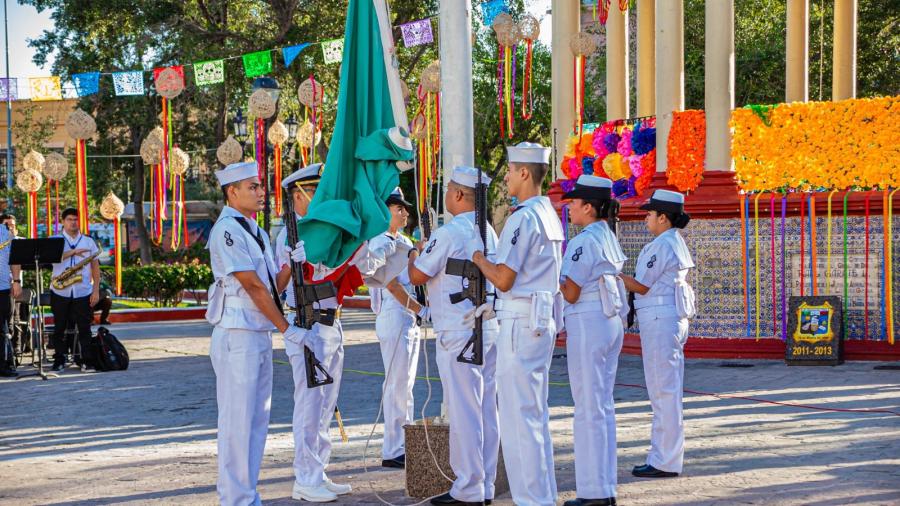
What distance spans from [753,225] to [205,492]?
10560 millimetres

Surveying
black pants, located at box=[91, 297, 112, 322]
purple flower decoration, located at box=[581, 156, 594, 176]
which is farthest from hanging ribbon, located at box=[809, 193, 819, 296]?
→ black pants, located at box=[91, 297, 112, 322]

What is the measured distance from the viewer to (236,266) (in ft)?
21.9

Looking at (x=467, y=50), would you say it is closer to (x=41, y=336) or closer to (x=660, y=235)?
(x=660, y=235)

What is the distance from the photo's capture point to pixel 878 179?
1597 centimetres

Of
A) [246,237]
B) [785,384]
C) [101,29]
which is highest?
[101,29]

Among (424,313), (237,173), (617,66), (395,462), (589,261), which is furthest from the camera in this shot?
(617,66)

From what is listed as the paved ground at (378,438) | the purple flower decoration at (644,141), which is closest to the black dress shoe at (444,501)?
the paved ground at (378,438)

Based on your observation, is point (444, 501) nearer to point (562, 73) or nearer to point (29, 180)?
point (29, 180)

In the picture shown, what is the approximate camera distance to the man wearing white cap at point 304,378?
25.1ft

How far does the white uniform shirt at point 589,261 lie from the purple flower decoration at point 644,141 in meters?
10.5

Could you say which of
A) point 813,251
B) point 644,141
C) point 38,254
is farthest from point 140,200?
point 813,251

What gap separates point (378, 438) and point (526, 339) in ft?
12.1

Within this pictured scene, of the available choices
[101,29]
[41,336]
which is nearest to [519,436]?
[41,336]

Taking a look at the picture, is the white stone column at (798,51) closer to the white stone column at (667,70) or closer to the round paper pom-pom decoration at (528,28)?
the white stone column at (667,70)
